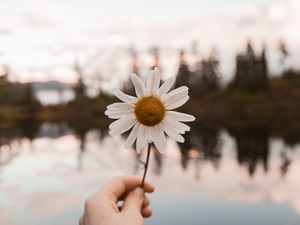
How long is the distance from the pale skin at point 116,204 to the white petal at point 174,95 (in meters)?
0.35

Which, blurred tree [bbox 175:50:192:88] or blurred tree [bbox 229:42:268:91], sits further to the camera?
blurred tree [bbox 175:50:192:88]

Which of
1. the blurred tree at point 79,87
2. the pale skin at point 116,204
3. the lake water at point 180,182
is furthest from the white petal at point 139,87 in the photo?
the blurred tree at point 79,87

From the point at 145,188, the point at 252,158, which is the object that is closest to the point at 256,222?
the point at 252,158

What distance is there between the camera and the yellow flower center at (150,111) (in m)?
1.19

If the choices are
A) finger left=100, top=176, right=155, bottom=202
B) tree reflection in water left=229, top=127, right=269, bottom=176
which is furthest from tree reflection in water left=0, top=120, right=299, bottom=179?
finger left=100, top=176, right=155, bottom=202

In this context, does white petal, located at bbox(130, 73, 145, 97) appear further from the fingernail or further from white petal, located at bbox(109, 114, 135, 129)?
the fingernail

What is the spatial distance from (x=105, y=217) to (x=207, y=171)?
79.5 feet

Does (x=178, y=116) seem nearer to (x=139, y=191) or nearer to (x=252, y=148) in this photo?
(x=139, y=191)

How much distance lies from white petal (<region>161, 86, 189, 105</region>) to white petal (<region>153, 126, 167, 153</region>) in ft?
0.23

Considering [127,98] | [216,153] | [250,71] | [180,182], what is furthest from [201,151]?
[250,71]

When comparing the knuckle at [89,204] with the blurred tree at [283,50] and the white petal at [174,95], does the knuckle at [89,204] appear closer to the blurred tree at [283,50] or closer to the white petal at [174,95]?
the white petal at [174,95]

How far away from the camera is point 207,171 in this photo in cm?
2522

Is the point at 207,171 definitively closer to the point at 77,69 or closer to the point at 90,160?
the point at 90,160

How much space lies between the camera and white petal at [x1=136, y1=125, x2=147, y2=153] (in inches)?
47.6
